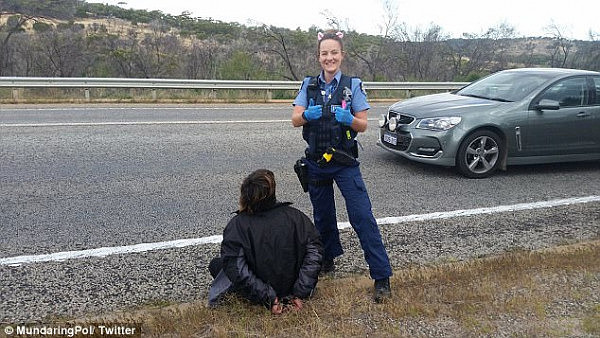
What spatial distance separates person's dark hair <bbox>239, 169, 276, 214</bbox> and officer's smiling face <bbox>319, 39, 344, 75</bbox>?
0.78 metres

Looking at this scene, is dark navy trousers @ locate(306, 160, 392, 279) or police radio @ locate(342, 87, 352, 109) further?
dark navy trousers @ locate(306, 160, 392, 279)

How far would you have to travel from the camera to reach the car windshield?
22.4 feet

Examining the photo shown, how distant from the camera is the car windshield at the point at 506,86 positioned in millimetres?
6840

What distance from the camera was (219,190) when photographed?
5.70 m

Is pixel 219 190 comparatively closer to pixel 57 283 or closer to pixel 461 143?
pixel 57 283

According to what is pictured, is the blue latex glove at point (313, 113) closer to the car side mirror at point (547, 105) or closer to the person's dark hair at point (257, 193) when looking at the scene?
the person's dark hair at point (257, 193)

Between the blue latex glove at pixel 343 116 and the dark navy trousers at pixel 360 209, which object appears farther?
the dark navy trousers at pixel 360 209

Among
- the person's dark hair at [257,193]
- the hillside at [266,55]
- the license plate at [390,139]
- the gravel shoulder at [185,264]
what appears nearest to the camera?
the person's dark hair at [257,193]

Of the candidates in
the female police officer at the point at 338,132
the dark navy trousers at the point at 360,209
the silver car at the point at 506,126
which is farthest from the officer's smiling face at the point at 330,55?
the silver car at the point at 506,126

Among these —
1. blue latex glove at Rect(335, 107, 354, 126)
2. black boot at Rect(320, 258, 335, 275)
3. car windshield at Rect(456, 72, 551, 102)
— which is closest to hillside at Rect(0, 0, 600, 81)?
car windshield at Rect(456, 72, 551, 102)

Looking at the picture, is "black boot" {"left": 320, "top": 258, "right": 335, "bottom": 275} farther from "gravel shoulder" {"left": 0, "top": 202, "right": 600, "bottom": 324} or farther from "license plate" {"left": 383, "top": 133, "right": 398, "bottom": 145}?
"license plate" {"left": 383, "top": 133, "right": 398, "bottom": 145}

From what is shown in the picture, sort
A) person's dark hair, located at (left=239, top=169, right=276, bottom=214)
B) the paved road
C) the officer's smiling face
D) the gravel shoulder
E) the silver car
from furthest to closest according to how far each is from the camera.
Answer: the silver car
the paved road
the gravel shoulder
the officer's smiling face
person's dark hair, located at (left=239, top=169, right=276, bottom=214)

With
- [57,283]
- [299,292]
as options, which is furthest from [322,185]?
[57,283]

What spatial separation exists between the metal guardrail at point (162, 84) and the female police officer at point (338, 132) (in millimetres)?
13365
